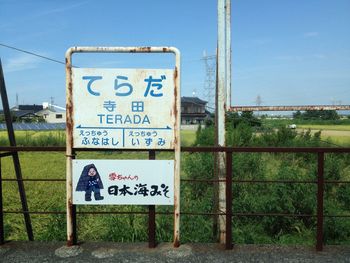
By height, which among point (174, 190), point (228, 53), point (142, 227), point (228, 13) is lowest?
point (142, 227)

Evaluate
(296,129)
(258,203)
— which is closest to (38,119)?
(296,129)

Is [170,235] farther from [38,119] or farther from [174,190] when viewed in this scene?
[38,119]

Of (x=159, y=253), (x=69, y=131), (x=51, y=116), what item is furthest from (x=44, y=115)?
(x=159, y=253)

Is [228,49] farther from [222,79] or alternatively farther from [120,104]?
[120,104]

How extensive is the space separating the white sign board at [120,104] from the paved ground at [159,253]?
99cm

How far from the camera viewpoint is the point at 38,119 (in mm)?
66562

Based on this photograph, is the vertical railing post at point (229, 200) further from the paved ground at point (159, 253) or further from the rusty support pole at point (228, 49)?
the rusty support pole at point (228, 49)

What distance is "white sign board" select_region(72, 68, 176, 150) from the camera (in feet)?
10.8

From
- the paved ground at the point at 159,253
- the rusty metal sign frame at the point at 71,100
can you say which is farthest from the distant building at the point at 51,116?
the rusty metal sign frame at the point at 71,100

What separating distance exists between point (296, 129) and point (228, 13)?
10356mm

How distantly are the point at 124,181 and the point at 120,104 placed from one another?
Answer: 2.32ft

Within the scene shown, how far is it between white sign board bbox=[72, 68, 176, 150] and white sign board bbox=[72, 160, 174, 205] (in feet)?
0.62

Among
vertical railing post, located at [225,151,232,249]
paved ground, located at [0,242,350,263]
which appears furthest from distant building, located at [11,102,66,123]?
vertical railing post, located at [225,151,232,249]

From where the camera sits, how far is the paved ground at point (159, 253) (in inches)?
126
